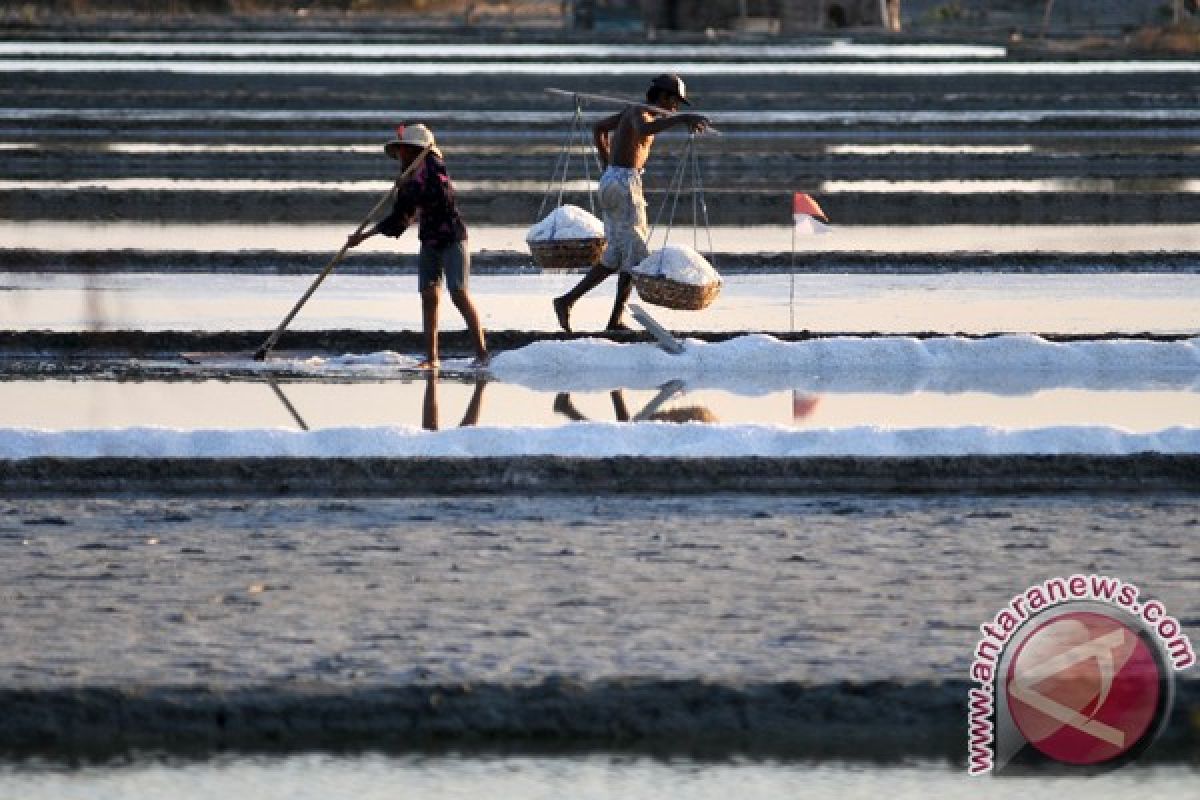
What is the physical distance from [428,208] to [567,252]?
1108 mm

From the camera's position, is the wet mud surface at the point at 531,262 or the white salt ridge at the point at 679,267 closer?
the white salt ridge at the point at 679,267

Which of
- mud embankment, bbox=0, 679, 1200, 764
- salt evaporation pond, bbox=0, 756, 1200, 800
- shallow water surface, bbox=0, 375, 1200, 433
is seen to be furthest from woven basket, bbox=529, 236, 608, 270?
salt evaporation pond, bbox=0, 756, 1200, 800

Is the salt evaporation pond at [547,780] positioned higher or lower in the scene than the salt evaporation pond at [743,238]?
higher

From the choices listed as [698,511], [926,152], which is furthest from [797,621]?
[926,152]

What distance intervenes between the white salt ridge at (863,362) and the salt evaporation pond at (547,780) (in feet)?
18.6

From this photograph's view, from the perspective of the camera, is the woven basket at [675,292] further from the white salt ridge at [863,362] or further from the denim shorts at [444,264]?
the denim shorts at [444,264]

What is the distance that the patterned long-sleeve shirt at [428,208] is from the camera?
36.8 feet

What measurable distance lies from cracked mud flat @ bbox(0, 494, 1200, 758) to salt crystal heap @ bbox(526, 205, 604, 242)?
13.2 feet

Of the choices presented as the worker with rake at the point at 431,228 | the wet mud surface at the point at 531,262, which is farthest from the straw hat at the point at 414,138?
the wet mud surface at the point at 531,262

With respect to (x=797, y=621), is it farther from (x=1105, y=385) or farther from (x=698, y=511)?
(x=1105, y=385)

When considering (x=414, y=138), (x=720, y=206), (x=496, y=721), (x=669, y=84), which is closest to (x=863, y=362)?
(x=669, y=84)

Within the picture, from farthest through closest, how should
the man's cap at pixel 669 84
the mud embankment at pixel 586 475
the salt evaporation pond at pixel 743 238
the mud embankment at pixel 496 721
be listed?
1. the salt evaporation pond at pixel 743 238
2. the man's cap at pixel 669 84
3. the mud embankment at pixel 586 475
4. the mud embankment at pixel 496 721

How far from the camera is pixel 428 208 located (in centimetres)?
1135

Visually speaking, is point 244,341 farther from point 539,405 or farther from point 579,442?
point 579,442
